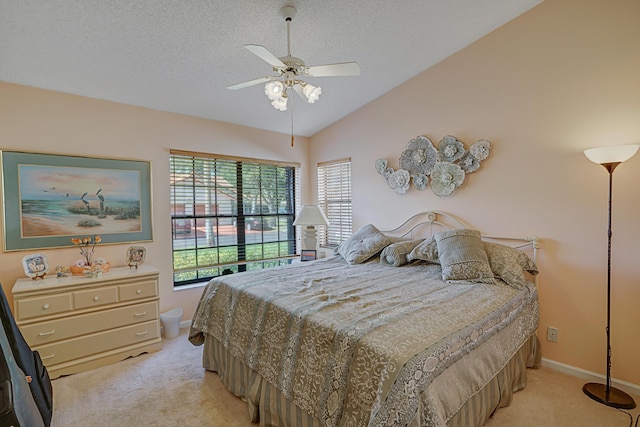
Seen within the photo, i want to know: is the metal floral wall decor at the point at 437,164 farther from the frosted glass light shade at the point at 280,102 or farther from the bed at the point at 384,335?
the frosted glass light shade at the point at 280,102

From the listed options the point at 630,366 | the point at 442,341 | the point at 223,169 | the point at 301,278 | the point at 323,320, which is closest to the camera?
the point at 442,341

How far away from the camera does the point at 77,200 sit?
2914mm

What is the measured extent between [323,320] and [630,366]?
2.46 m

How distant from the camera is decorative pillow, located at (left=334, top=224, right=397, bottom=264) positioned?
3.22m

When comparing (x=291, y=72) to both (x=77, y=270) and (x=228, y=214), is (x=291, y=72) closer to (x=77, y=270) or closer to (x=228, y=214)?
(x=228, y=214)

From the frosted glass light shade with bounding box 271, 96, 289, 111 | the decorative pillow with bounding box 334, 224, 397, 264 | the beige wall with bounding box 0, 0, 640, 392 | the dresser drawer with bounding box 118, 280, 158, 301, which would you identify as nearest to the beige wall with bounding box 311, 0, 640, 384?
the beige wall with bounding box 0, 0, 640, 392

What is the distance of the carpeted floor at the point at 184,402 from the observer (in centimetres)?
197

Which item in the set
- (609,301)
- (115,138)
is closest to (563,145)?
(609,301)

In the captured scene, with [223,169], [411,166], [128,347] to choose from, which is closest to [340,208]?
[411,166]

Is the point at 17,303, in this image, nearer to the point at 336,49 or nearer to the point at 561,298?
the point at 336,49

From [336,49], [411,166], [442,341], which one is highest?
[336,49]

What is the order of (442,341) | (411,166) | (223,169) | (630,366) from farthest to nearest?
(223,169), (411,166), (630,366), (442,341)

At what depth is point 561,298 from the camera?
2572 mm

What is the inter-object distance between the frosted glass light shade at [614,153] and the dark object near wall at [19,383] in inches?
139
